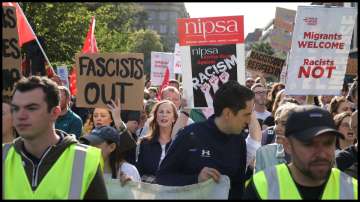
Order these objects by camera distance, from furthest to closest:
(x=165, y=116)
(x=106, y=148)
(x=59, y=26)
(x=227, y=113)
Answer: (x=59, y=26) < (x=165, y=116) < (x=106, y=148) < (x=227, y=113)

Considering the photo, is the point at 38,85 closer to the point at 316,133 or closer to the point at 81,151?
the point at 81,151

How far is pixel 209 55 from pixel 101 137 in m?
1.97

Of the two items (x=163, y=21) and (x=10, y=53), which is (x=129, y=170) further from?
(x=163, y=21)

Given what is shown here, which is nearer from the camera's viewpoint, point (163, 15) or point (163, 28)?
point (163, 28)

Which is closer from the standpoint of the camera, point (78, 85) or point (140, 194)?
point (140, 194)

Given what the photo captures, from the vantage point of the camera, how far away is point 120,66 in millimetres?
5980

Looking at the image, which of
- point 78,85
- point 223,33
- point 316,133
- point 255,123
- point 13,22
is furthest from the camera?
point 223,33

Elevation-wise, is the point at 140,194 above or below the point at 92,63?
below

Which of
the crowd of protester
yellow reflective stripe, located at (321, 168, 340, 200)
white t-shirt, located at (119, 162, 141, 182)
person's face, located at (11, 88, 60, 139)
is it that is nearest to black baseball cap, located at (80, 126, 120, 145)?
the crowd of protester

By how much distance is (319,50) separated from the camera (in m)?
7.26

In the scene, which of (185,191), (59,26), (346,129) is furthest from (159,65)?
(185,191)

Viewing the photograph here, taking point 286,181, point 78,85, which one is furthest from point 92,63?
point 286,181

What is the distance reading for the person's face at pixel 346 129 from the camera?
5438 mm

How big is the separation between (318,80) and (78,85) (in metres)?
2.80
